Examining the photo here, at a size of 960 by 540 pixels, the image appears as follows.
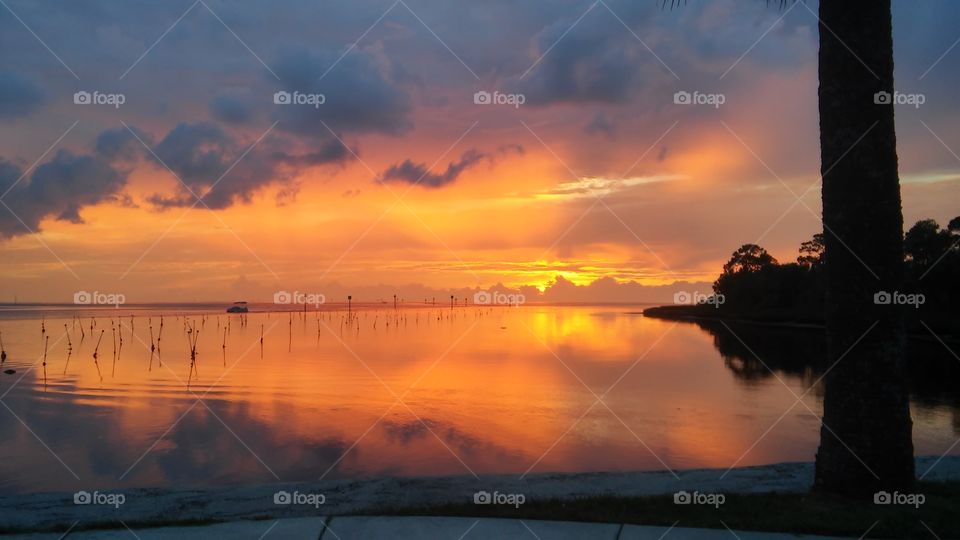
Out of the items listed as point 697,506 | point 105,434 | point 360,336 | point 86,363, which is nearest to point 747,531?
point 697,506

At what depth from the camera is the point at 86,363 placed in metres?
33.8

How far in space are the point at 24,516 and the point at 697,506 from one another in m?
8.01

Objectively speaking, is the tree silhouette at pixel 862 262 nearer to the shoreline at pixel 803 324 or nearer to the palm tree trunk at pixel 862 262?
the palm tree trunk at pixel 862 262

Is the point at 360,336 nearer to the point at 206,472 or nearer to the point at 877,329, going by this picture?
the point at 206,472

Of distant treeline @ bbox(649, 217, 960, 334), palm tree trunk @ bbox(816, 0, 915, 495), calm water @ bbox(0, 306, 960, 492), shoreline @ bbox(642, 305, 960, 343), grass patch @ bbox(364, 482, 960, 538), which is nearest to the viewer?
grass patch @ bbox(364, 482, 960, 538)

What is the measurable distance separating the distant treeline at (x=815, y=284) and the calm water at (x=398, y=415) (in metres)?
5.72

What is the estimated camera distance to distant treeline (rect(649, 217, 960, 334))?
57.0 meters

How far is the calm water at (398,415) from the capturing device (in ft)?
45.3

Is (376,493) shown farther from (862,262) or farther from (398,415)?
(398,415)

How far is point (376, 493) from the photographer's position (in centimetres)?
943

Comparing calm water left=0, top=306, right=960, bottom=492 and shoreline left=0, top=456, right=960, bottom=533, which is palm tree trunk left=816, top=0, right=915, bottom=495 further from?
calm water left=0, top=306, right=960, bottom=492

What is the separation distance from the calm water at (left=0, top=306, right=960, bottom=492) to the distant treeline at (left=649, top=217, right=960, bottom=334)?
18.8 ft

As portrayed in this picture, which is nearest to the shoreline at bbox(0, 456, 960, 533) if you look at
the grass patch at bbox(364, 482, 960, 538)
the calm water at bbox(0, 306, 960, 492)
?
the grass patch at bbox(364, 482, 960, 538)

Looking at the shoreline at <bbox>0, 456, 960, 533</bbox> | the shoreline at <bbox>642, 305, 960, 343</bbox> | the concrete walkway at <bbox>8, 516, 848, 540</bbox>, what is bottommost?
the shoreline at <bbox>0, 456, 960, 533</bbox>
